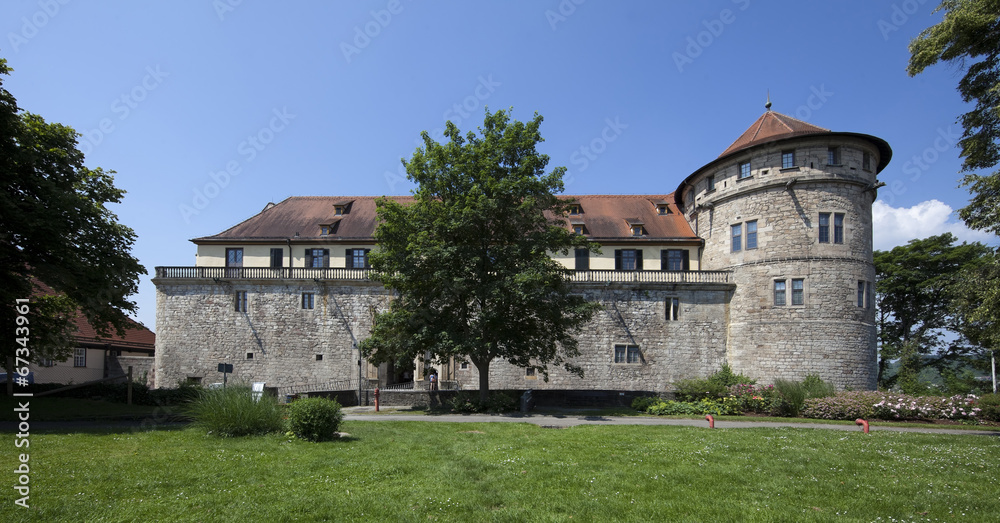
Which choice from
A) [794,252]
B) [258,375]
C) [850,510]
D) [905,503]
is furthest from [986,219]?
[258,375]

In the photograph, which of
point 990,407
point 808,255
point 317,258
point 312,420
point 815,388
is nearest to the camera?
point 312,420

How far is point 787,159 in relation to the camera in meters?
27.8

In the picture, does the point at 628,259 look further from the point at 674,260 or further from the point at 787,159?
the point at 787,159

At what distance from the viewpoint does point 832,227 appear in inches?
1069

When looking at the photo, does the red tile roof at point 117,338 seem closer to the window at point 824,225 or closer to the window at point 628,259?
the window at point 628,259

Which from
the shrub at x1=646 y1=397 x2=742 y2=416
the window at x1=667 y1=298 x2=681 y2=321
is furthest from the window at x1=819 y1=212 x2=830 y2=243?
the shrub at x1=646 y1=397 x2=742 y2=416

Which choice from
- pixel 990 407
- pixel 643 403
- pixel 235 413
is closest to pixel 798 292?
pixel 990 407

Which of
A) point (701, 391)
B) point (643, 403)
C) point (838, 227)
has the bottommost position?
point (643, 403)

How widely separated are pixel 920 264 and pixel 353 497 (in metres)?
44.3

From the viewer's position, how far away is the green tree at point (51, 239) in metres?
15.5

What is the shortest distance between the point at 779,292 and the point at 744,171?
7.15 meters

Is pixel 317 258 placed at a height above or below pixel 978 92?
below

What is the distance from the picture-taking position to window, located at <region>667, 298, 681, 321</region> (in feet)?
101

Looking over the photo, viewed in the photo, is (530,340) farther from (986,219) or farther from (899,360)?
(899,360)
